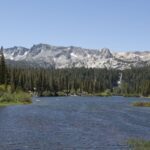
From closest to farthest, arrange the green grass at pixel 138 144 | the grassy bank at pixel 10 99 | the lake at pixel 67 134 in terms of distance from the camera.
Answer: the green grass at pixel 138 144, the lake at pixel 67 134, the grassy bank at pixel 10 99

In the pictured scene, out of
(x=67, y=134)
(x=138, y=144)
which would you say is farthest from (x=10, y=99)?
(x=138, y=144)

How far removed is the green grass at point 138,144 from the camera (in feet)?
160

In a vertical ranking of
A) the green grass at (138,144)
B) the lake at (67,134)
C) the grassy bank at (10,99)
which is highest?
the green grass at (138,144)

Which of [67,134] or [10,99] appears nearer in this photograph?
[67,134]

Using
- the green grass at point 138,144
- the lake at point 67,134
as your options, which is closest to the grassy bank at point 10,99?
the lake at point 67,134

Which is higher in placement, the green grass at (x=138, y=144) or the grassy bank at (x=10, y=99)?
the green grass at (x=138, y=144)

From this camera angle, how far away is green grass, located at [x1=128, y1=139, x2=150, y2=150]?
48.8 m

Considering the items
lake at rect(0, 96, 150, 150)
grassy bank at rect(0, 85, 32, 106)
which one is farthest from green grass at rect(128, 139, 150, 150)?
grassy bank at rect(0, 85, 32, 106)

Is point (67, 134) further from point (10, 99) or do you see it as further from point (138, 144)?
point (10, 99)

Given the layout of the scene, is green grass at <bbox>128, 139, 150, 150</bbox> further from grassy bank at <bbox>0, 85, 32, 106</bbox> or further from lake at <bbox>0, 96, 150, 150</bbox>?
grassy bank at <bbox>0, 85, 32, 106</bbox>

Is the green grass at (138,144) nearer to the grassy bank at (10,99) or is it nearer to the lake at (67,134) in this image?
the lake at (67,134)

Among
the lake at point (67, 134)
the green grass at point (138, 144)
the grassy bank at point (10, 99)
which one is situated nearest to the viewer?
the green grass at point (138, 144)

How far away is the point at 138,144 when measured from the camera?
5122cm

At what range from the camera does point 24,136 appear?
5806 cm
